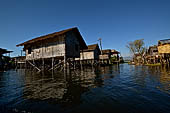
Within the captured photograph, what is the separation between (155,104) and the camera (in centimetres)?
247

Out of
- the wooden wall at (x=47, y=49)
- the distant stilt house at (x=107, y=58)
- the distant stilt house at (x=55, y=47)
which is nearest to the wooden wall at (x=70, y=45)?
the distant stilt house at (x=55, y=47)

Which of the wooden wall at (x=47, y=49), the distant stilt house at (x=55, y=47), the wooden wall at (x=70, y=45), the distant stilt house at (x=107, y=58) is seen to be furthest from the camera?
the distant stilt house at (x=107, y=58)

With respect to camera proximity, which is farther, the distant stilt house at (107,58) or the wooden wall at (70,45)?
the distant stilt house at (107,58)

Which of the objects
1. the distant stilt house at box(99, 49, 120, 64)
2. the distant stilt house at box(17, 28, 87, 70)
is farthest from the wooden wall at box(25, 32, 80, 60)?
the distant stilt house at box(99, 49, 120, 64)

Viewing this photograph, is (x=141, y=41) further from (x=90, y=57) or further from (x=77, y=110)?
(x=77, y=110)

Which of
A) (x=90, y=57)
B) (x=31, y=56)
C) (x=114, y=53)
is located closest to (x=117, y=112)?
(x=31, y=56)

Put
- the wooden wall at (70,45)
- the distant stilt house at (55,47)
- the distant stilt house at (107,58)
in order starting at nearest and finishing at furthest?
the distant stilt house at (55,47) < the wooden wall at (70,45) < the distant stilt house at (107,58)

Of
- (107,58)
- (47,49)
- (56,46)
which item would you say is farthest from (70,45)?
(107,58)

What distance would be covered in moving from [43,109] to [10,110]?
2.95 feet

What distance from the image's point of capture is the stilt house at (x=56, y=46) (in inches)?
496

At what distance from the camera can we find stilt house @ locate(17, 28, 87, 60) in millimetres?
12587

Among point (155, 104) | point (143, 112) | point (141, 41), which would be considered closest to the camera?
point (143, 112)

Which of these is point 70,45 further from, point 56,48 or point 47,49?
point 47,49

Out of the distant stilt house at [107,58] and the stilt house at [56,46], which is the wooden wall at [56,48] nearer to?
the stilt house at [56,46]
